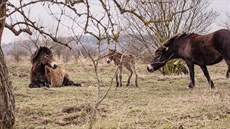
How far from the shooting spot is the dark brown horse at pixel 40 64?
1266 centimetres

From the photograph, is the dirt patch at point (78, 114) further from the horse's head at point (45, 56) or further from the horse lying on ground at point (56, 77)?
the horse lying on ground at point (56, 77)

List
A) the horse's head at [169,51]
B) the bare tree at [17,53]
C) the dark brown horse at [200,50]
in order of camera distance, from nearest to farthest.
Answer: the dark brown horse at [200,50], the horse's head at [169,51], the bare tree at [17,53]

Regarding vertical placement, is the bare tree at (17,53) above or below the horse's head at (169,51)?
above

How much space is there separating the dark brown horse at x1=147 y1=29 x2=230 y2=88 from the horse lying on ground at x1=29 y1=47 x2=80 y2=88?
11.5 feet

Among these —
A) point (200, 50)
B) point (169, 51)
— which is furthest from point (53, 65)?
point (200, 50)

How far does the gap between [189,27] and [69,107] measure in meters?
16.4

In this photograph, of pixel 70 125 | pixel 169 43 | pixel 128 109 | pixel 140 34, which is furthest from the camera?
pixel 140 34

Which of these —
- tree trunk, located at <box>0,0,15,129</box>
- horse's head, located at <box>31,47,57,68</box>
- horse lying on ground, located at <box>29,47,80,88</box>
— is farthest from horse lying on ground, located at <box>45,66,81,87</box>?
tree trunk, located at <box>0,0,15,129</box>

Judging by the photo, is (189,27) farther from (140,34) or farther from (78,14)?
(78,14)

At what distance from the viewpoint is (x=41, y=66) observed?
12938 mm

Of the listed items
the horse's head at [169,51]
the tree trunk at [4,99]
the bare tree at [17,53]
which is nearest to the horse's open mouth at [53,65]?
the horse's head at [169,51]

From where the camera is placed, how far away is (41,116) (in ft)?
23.7

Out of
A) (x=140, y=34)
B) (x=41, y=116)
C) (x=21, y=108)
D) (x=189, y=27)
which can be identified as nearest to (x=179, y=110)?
(x=41, y=116)

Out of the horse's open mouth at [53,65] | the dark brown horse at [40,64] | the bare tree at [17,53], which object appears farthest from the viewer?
the bare tree at [17,53]
